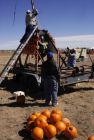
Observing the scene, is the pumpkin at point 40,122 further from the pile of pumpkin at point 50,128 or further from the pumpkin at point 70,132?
the pumpkin at point 70,132

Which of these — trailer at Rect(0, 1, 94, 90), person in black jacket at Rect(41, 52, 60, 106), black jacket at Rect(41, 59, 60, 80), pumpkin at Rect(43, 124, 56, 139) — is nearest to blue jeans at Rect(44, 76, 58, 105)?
person in black jacket at Rect(41, 52, 60, 106)

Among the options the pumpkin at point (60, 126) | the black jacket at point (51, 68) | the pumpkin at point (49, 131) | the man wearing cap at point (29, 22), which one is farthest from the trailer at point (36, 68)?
the pumpkin at point (49, 131)

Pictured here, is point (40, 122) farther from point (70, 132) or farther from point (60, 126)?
point (70, 132)

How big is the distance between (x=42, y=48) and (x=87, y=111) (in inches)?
A: 178

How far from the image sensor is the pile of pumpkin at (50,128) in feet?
24.1

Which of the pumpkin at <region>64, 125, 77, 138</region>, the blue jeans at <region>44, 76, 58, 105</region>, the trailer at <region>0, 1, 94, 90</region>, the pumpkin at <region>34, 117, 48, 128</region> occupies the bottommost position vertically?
the pumpkin at <region>64, 125, 77, 138</region>

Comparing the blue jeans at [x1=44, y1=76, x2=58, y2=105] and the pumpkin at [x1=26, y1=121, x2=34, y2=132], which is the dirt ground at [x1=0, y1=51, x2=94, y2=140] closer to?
the pumpkin at [x1=26, y1=121, x2=34, y2=132]

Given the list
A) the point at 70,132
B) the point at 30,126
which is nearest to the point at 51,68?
the point at 30,126

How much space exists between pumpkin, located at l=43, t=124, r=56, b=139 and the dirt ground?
1.65 feet

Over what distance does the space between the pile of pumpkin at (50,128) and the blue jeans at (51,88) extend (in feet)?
7.49

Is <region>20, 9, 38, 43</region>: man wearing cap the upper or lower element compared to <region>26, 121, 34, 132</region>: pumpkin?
upper

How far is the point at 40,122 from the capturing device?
7.67 metres

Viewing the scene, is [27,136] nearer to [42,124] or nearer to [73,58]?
[42,124]

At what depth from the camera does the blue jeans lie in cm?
1033
